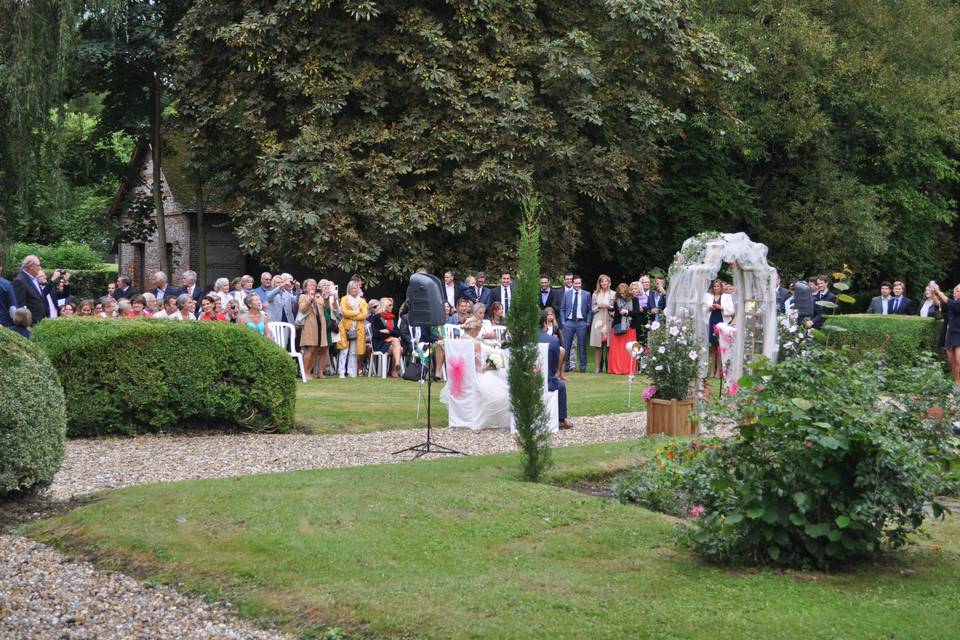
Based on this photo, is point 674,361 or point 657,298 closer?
point 674,361

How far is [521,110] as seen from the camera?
75.9 ft

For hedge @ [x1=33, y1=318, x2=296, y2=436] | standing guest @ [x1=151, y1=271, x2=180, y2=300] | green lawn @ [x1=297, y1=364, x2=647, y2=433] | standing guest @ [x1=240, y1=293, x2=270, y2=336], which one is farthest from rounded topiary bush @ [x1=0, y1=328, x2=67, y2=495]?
standing guest @ [x1=151, y1=271, x2=180, y2=300]

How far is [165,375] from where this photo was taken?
1306 cm

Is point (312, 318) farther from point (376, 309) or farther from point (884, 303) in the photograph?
point (884, 303)

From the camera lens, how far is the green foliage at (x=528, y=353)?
30.7ft

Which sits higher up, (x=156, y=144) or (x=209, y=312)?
(x=156, y=144)

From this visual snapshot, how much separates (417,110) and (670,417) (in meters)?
11.9

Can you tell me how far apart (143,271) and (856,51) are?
2505 cm

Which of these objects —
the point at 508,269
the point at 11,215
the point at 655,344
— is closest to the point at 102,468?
the point at 655,344

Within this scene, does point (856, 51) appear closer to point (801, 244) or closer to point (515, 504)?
point (801, 244)

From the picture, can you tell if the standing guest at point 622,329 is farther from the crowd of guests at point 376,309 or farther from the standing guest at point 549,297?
the standing guest at point 549,297

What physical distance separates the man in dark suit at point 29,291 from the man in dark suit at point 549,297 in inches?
369

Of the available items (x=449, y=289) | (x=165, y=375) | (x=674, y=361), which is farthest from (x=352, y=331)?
(x=674, y=361)

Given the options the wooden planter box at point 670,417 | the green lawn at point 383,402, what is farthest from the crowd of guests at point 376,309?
the wooden planter box at point 670,417
